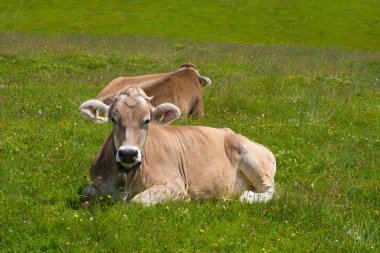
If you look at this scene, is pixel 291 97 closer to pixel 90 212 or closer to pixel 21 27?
pixel 90 212

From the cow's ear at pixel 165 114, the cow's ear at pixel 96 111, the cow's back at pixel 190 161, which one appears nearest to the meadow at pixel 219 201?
the cow's back at pixel 190 161

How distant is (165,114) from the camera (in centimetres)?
783

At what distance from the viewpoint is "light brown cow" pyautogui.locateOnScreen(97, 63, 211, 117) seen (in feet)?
45.0

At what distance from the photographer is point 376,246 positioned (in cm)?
587

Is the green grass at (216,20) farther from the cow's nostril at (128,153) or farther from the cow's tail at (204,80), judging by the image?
the cow's nostril at (128,153)

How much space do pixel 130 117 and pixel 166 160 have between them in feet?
4.09

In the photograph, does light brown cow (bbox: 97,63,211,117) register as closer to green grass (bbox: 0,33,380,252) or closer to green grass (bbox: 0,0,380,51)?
green grass (bbox: 0,33,380,252)

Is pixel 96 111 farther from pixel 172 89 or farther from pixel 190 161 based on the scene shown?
pixel 172 89

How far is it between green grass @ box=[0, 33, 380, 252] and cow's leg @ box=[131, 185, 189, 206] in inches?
11.0

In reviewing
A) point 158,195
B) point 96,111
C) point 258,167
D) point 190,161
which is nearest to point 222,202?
point 158,195

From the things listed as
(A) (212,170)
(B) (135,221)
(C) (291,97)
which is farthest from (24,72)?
(B) (135,221)

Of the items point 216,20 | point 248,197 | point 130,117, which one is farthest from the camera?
point 216,20

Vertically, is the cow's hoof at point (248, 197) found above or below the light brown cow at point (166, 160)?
below

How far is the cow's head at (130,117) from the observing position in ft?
22.1
